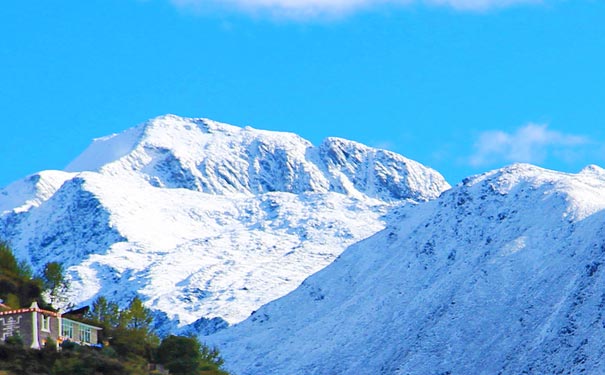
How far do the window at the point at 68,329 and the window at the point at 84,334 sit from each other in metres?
1.39

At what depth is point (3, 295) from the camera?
133000 mm

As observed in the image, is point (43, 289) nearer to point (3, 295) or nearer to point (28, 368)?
point (3, 295)

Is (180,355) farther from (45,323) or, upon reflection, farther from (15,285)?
(15,285)

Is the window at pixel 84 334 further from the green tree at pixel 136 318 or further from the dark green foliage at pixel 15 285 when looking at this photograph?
the green tree at pixel 136 318

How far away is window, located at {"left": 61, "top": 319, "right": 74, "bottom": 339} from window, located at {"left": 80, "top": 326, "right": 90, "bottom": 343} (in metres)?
1.39

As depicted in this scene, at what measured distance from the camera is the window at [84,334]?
12369 centimetres

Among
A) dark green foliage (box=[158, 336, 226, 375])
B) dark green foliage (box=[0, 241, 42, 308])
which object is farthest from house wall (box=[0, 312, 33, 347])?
dark green foliage (box=[158, 336, 226, 375])

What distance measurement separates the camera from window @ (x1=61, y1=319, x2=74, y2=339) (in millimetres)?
119838

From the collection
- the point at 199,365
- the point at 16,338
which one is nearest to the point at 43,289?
the point at 199,365

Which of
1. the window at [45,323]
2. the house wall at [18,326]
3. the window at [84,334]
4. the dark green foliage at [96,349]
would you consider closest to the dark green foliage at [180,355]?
the dark green foliage at [96,349]

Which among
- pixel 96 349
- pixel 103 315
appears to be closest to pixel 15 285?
pixel 103 315

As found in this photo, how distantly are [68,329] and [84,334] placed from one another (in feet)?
12.3

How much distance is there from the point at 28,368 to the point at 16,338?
592 centimetres

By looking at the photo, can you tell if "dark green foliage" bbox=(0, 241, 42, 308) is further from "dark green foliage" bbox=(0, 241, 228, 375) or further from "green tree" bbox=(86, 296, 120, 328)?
"green tree" bbox=(86, 296, 120, 328)
